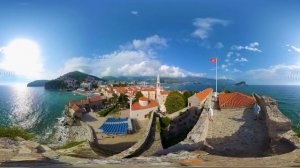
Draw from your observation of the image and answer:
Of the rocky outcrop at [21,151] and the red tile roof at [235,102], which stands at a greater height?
the red tile roof at [235,102]

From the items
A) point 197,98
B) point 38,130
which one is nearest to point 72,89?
point 38,130

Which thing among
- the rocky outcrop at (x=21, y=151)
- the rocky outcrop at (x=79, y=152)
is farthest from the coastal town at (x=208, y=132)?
the rocky outcrop at (x=21, y=151)

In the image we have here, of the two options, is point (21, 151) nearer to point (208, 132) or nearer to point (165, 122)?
point (208, 132)

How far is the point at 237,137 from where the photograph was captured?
43.9 feet

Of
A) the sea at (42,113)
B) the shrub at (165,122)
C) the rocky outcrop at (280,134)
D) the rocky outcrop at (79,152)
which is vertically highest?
the rocky outcrop at (280,134)

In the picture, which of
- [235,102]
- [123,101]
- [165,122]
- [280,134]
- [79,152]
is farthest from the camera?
[123,101]

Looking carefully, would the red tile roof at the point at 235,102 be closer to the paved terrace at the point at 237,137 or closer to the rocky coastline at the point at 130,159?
the paved terrace at the point at 237,137

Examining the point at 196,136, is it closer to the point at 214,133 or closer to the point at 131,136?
the point at 214,133

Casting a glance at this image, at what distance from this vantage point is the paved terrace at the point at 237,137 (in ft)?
39.7

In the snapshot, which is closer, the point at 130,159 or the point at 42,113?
the point at 130,159

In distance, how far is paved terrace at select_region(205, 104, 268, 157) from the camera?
12.1 meters

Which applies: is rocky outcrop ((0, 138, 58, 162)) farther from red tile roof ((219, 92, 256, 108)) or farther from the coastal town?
red tile roof ((219, 92, 256, 108))

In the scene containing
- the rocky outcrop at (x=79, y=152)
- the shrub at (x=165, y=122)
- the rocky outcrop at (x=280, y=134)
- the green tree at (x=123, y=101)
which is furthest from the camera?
the green tree at (x=123, y=101)

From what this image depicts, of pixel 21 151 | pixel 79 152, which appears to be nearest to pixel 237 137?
pixel 79 152
